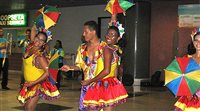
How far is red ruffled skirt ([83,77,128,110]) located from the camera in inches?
158

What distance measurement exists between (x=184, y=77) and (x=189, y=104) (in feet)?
1.02

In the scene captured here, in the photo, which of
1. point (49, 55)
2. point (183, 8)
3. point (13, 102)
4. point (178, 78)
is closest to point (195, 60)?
point (178, 78)

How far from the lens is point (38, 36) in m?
4.51

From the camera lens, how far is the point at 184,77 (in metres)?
3.85

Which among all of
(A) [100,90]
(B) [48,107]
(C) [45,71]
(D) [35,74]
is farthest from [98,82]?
(B) [48,107]

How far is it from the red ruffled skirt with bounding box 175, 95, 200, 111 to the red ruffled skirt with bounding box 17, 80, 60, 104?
1.64 metres

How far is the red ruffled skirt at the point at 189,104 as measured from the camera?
3.84 m

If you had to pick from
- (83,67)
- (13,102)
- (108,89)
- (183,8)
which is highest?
(183,8)

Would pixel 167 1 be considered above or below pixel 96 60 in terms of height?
above

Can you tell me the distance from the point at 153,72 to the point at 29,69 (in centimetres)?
910

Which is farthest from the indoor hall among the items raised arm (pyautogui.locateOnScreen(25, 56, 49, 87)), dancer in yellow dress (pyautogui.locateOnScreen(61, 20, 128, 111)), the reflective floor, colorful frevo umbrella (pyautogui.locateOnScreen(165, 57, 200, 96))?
colorful frevo umbrella (pyautogui.locateOnScreen(165, 57, 200, 96))

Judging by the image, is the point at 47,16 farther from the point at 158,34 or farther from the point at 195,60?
the point at 158,34

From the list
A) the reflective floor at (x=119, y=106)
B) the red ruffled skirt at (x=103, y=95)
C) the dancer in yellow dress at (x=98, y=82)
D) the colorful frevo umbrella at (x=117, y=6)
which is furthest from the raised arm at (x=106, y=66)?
the reflective floor at (x=119, y=106)

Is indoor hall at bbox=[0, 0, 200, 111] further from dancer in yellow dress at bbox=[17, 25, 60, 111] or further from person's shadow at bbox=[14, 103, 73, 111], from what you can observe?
dancer in yellow dress at bbox=[17, 25, 60, 111]
